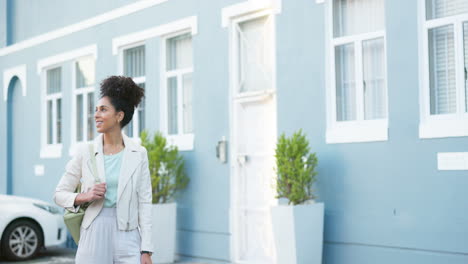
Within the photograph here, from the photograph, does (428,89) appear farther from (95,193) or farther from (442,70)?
(95,193)

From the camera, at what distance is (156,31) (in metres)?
12.6

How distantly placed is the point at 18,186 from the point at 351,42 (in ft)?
34.5

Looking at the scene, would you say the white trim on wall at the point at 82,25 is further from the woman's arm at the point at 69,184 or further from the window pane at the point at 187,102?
the woman's arm at the point at 69,184

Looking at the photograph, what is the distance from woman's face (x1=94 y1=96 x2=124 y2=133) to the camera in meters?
4.63

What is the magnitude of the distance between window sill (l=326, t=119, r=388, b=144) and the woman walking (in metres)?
4.56

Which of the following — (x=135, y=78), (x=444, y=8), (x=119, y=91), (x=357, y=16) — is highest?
(x=357, y=16)

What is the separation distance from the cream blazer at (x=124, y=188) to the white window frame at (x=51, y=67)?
9.90m

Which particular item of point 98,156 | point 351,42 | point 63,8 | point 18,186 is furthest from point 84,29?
point 98,156

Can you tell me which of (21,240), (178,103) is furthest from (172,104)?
(21,240)

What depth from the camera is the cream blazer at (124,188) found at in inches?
178

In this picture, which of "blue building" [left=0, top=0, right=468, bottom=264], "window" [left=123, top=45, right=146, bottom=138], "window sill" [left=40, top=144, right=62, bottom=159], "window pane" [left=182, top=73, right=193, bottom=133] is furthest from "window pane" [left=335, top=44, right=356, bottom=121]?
"window sill" [left=40, top=144, right=62, bottom=159]

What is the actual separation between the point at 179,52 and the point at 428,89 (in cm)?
522

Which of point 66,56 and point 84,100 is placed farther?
point 66,56

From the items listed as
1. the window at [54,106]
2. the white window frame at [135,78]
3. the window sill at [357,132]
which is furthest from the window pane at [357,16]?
the window at [54,106]
